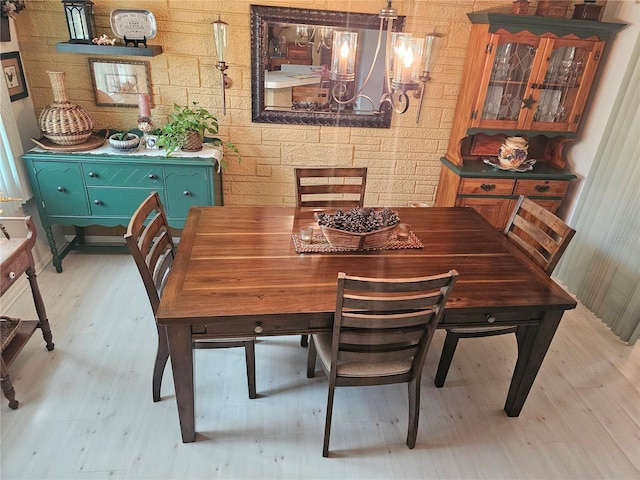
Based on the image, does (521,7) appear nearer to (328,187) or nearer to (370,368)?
(328,187)

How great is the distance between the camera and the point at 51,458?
5.50 ft

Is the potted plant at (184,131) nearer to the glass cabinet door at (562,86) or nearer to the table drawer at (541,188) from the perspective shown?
the table drawer at (541,188)

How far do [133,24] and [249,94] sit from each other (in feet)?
2.72

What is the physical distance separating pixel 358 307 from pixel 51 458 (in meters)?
1.42

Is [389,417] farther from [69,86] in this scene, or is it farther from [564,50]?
[69,86]

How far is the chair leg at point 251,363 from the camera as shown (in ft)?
6.04

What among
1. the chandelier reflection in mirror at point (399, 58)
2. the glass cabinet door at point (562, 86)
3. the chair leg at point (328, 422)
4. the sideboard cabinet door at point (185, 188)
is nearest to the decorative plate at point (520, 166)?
the glass cabinet door at point (562, 86)

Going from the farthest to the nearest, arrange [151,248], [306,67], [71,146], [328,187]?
[306,67] → [71,146] → [328,187] → [151,248]

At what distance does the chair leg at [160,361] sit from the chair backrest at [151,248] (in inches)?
4.9

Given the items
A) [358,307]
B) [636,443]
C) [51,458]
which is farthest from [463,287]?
[51,458]

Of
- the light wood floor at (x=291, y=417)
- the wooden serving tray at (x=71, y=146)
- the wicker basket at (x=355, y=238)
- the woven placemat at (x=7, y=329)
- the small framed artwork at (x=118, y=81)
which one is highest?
the small framed artwork at (x=118, y=81)

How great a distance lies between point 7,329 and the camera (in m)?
1.97

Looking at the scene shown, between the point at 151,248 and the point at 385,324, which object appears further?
the point at 151,248

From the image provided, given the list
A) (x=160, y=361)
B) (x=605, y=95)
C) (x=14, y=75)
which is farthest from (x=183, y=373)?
(x=605, y=95)
